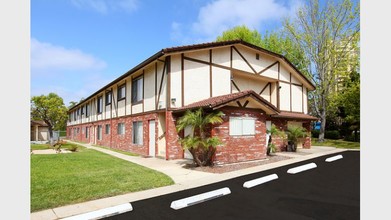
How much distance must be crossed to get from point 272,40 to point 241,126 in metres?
24.9

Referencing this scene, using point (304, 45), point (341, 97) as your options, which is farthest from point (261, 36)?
point (341, 97)

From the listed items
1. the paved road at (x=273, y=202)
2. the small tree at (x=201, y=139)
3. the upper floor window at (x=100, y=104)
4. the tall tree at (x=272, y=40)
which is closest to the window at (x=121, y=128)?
the upper floor window at (x=100, y=104)

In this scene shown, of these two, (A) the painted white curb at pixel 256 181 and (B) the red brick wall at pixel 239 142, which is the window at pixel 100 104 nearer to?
(B) the red brick wall at pixel 239 142

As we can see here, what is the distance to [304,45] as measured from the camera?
2739cm

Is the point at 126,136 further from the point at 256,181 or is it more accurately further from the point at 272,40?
the point at 272,40

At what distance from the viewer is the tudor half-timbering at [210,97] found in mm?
12516

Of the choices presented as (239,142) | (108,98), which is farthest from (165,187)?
(108,98)

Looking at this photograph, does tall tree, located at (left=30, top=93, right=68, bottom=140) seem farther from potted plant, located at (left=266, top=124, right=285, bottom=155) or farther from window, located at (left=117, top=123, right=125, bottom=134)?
potted plant, located at (left=266, top=124, right=285, bottom=155)

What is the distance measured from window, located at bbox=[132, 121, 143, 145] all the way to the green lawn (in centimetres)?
527

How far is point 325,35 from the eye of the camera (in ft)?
85.4

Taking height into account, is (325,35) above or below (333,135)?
above

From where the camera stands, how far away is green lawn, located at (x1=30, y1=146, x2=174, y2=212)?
21.5 ft

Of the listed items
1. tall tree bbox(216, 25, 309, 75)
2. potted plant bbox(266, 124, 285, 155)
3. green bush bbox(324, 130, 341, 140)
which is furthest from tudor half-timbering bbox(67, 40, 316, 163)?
green bush bbox(324, 130, 341, 140)

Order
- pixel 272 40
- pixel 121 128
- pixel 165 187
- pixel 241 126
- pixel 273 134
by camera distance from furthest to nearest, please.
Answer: pixel 272 40
pixel 121 128
pixel 273 134
pixel 241 126
pixel 165 187
